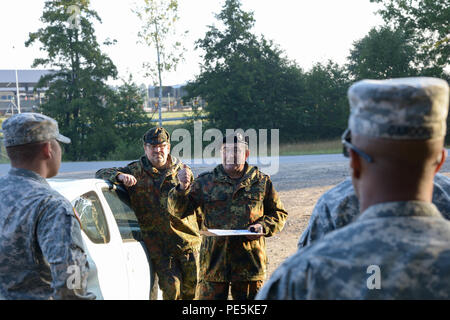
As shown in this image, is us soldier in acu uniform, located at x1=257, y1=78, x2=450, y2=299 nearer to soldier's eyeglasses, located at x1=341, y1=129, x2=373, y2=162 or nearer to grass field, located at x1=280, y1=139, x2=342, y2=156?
soldier's eyeglasses, located at x1=341, y1=129, x2=373, y2=162

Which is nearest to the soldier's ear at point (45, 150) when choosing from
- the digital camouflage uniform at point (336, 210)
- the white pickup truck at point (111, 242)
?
the white pickup truck at point (111, 242)

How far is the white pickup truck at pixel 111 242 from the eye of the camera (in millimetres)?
3656

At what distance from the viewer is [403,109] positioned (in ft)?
4.87

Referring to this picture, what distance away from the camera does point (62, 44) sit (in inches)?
1190

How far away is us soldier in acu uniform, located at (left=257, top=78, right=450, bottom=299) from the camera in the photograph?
1.43 m

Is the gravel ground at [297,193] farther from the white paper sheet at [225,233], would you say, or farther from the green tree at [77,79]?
the green tree at [77,79]

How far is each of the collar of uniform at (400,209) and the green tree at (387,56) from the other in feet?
118

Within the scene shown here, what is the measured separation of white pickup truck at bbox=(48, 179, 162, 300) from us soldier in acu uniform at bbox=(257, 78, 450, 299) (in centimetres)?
233

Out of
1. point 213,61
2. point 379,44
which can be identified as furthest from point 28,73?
point 379,44

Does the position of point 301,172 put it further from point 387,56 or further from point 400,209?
point 387,56

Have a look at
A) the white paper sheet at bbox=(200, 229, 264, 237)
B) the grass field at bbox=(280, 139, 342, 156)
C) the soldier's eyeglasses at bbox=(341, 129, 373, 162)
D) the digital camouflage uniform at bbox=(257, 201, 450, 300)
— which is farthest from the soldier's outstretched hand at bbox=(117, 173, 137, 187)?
the grass field at bbox=(280, 139, 342, 156)

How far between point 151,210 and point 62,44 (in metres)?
27.8

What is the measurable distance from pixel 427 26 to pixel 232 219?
36375mm
